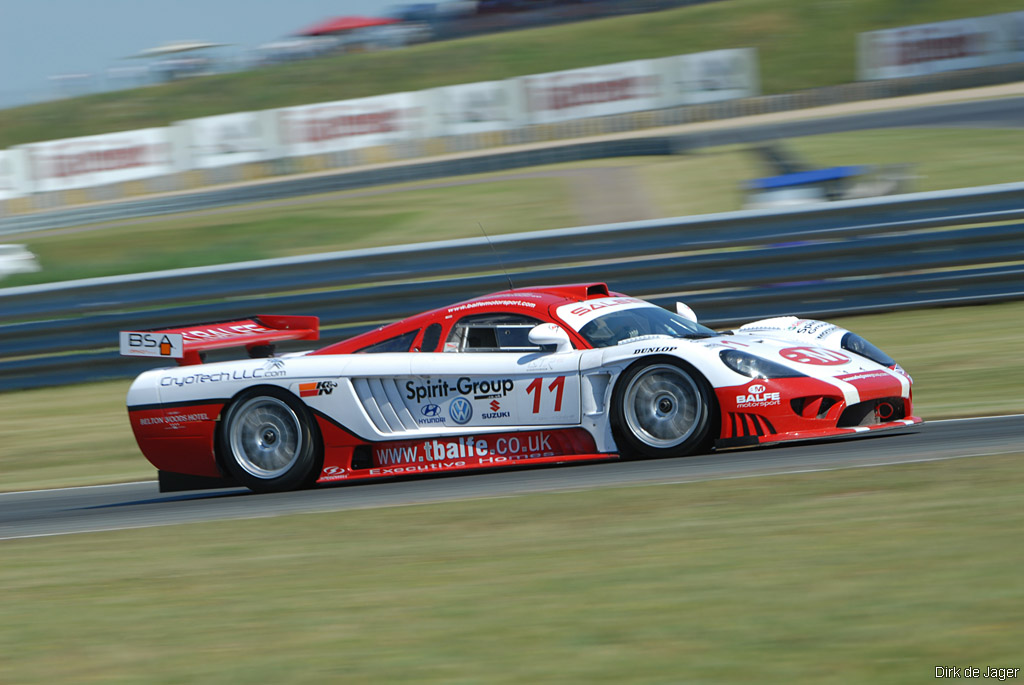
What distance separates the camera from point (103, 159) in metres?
39.2

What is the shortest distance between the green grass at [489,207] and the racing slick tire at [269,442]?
29.2ft

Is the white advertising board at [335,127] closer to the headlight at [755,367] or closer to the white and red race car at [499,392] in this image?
the white and red race car at [499,392]

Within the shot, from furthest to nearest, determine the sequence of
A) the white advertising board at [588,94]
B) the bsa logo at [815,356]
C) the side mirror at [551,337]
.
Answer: the white advertising board at [588,94] → the side mirror at [551,337] → the bsa logo at [815,356]

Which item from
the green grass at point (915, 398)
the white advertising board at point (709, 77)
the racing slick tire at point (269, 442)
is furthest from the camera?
the white advertising board at point (709, 77)

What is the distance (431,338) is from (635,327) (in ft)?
4.29

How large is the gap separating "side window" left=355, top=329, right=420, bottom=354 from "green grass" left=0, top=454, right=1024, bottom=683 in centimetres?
174

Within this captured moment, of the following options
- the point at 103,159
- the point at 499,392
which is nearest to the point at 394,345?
the point at 499,392

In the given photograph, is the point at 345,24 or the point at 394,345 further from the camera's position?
the point at 345,24

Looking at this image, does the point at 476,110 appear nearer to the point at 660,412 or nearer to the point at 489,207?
the point at 489,207

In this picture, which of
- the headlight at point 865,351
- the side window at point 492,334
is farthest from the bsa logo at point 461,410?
the headlight at point 865,351

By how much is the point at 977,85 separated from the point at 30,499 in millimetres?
32505

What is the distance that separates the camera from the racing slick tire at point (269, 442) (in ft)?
25.9

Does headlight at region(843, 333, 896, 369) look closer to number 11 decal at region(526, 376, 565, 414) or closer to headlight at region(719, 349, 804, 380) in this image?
headlight at region(719, 349, 804, 380)

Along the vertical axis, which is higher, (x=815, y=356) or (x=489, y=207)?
(x=489, y=207)
